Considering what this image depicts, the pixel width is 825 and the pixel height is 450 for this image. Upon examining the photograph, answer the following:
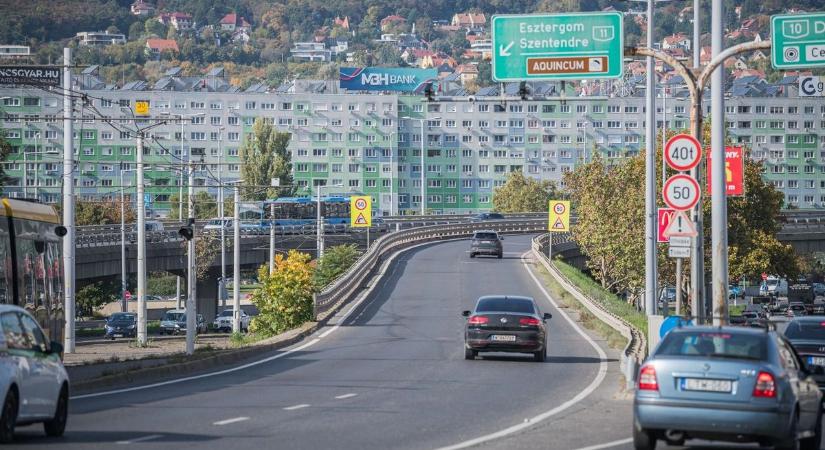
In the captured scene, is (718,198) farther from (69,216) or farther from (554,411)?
(69,216)

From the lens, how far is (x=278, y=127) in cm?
17400

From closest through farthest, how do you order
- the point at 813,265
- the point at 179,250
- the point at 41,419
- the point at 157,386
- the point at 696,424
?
the point at 696,424, the point at 41,419, the point at 157,386, the point at 179,250, the point at 813,265

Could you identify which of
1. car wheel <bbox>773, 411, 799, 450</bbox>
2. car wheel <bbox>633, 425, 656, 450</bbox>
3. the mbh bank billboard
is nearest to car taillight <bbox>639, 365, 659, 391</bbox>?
car wheel <bbox>633, 425, 656, 450</bbox>

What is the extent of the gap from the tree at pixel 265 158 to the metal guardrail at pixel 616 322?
2304 inches

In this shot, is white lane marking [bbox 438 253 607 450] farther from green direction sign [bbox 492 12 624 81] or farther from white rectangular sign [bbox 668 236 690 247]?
green direction sign [bbox 492 12 624 81]

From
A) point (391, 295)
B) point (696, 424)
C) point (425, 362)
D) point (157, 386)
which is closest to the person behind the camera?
point (696, 424)

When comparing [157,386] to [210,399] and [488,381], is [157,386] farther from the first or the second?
[488,381]

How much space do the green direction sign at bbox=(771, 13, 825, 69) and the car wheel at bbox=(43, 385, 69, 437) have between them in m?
15.7

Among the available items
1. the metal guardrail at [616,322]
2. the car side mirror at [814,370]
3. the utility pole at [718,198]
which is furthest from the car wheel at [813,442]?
the utility pole at [718,198]

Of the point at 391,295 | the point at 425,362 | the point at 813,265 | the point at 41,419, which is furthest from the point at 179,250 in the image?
the point at 813,265

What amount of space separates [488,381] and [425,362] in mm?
5586

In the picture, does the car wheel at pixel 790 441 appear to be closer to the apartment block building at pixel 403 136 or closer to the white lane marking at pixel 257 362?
the white lane marking at pixel 257 362

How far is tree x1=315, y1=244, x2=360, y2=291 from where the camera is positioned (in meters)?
72.3

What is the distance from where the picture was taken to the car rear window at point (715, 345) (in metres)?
15.2
